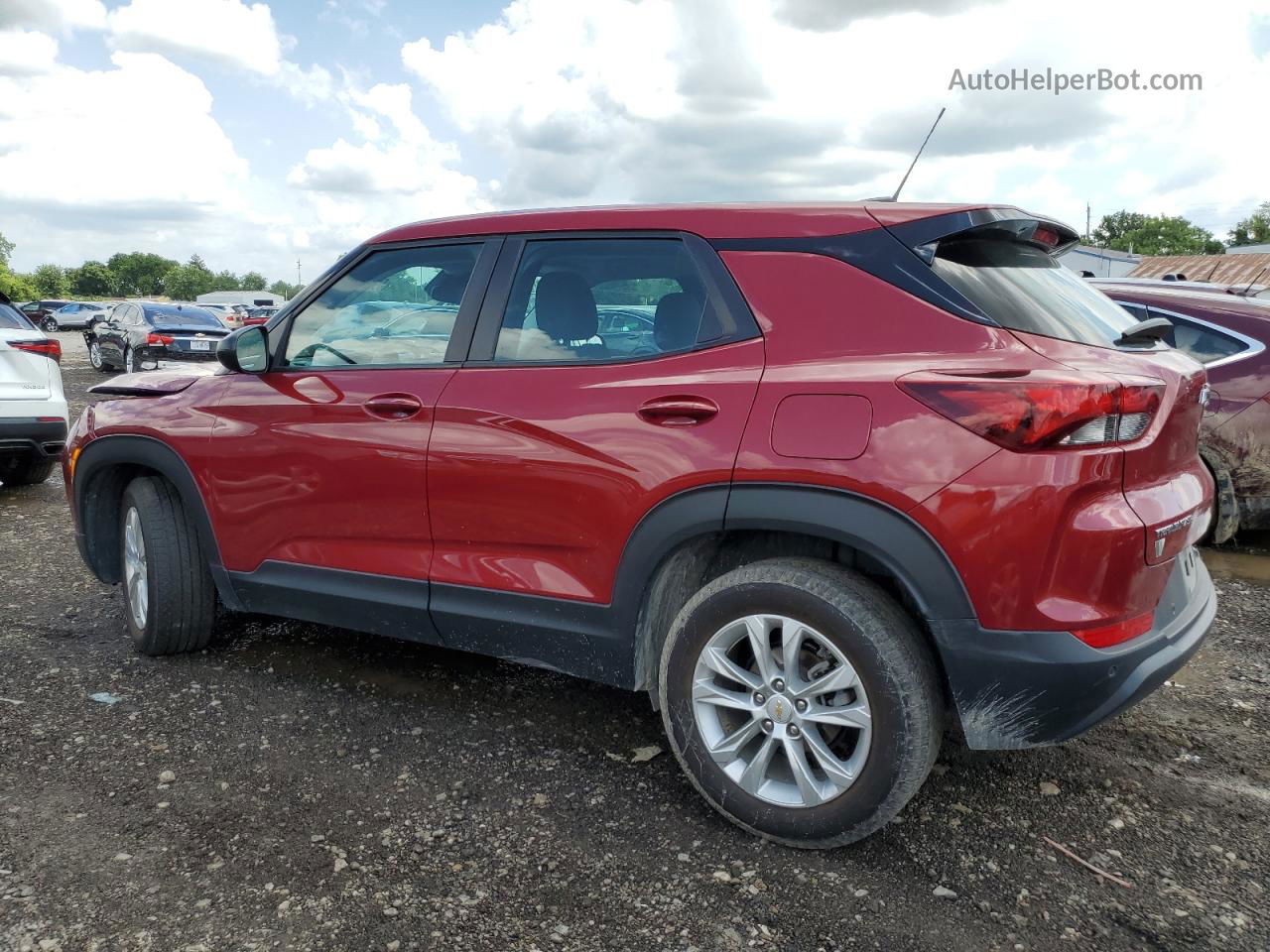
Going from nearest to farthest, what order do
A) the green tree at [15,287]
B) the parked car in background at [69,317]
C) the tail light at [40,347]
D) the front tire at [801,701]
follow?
1. the front tire at [801,701]
2. the tail light at [40,347]
3. the parked car in background at [69,317]
4. the green tree at [15,287]

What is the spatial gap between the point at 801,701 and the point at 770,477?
599mm

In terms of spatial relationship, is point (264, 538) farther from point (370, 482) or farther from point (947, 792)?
point (947, 792)

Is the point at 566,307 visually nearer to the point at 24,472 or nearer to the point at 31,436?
the point at 31,436

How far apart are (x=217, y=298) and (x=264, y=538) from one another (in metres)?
46.7

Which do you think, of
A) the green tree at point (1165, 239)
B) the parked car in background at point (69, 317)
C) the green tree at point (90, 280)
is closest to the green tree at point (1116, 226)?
the green tree at point (1165, 239)

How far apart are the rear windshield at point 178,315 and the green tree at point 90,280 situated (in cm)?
11873

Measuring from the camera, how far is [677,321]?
2.95m

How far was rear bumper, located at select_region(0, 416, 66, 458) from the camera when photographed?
7.20 metres

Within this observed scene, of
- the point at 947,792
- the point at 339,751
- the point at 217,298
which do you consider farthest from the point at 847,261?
the point at 217,298

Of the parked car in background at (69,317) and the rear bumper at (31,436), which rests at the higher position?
the rear bumper at (31,436)

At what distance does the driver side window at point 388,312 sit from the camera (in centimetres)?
342

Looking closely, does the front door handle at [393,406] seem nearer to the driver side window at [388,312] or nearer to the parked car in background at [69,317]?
the driver side window at [388,312]

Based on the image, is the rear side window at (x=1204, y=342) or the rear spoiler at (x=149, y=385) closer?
the rear spoiler at (x=149, y=385)

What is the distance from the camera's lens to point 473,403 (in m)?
3.18
